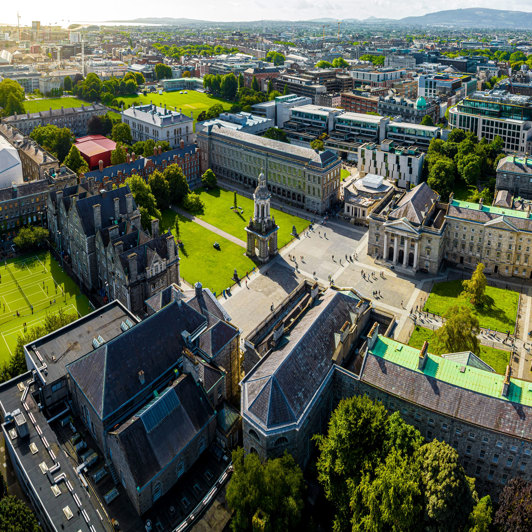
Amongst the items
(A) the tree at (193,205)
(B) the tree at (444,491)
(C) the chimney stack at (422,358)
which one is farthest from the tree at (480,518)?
(A) the tree at (193,205)

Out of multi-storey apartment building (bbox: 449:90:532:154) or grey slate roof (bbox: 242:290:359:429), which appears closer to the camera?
grey slate roof (bbox: 242:290:359:429)

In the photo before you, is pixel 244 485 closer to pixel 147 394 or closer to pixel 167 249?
pixel 147 394

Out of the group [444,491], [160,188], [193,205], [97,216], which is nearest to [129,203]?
[97,216]

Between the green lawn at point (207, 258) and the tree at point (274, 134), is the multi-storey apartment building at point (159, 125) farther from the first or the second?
the green lawn at point (207, 258)

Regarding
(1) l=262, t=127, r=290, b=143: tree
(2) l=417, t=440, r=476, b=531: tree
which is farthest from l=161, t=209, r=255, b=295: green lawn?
(1) l=262, t=127, r=290, b=143: tree

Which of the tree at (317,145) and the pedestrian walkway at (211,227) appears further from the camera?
the tree at (317,145)

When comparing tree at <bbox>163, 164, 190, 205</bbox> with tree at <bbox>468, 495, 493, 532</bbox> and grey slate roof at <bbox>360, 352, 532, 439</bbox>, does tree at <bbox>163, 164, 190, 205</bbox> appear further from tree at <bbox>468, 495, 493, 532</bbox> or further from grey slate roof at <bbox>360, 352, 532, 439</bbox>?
tree at <bbox>468, 495, 493, 532</bbox>
